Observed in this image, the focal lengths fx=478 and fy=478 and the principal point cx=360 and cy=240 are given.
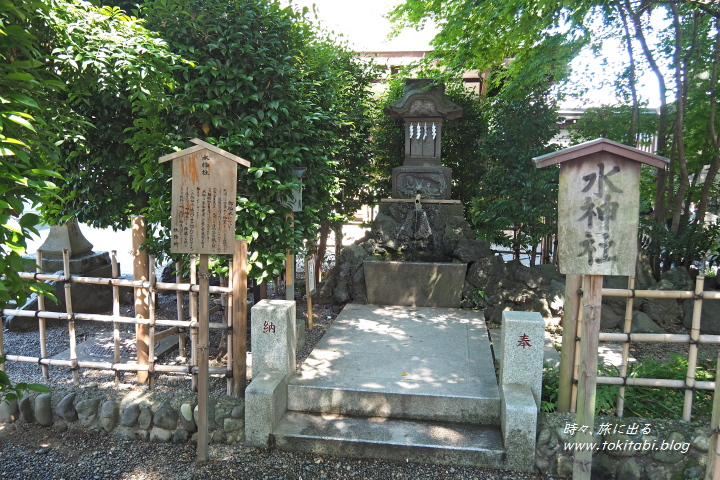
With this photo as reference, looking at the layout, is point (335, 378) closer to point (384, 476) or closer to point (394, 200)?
point (384, 476)

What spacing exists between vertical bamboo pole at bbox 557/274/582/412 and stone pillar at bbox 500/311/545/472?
0.19 m

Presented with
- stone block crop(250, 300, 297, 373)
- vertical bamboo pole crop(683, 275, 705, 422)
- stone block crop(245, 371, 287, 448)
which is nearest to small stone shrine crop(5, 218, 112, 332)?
stone block crop(250, 300, 297, 373)

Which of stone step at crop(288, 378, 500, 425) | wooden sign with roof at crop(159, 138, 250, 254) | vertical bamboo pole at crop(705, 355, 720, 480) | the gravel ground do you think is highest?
wooden sign with roof at crop(159, 138, 250, 254)

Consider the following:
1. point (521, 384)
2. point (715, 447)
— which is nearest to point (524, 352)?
point (521, 384)

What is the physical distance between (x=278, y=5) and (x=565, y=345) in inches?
172

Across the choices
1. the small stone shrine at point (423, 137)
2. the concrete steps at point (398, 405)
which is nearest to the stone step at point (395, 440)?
the concrete steps at point (398, 405)

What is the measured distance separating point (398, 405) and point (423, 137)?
7.02 meters

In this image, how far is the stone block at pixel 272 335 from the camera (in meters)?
4.29

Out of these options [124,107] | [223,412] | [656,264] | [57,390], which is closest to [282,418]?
[223,412]

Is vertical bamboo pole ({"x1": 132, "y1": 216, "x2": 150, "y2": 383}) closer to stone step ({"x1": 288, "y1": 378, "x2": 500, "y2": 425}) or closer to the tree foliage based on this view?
stone step ({"x1": 288, "y1": 378, "x2": 500, "y2": 425})

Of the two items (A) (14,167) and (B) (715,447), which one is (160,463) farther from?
(B) (715,447)

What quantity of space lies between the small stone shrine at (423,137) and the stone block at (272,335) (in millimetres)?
6164

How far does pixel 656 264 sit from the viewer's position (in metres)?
8.02

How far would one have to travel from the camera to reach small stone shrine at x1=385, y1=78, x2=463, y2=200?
32.5 feet
